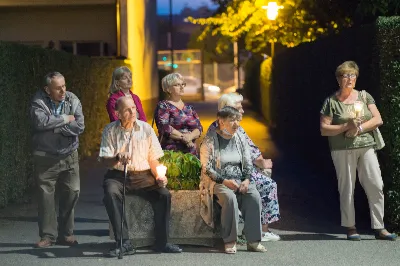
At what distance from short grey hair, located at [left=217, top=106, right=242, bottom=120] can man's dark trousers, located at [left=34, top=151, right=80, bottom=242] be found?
164cm

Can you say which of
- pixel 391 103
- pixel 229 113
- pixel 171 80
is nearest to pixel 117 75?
pixel 171 80

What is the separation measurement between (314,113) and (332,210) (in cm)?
314

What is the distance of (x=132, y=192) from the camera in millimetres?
8453

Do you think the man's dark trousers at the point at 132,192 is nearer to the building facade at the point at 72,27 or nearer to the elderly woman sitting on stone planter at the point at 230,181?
the elderly woman sitting on stone planter at the point at 230,181

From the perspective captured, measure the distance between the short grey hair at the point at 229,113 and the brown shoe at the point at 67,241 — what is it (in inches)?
78.4

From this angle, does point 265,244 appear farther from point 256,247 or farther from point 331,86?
point 331,86

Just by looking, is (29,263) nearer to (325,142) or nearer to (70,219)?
(70,219)

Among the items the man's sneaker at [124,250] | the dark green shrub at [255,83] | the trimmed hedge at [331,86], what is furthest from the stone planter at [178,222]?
the dark green shrub at [255,83]

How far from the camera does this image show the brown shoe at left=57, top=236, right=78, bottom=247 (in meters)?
8.80

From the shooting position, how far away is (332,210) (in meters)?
10.8

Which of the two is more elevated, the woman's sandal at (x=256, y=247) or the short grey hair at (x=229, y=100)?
the short grey hair at (x=229, y=100)

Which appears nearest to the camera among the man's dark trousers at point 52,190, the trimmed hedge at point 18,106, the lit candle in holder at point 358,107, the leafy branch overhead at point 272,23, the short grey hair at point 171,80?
the lit candle in holder at point 358,107

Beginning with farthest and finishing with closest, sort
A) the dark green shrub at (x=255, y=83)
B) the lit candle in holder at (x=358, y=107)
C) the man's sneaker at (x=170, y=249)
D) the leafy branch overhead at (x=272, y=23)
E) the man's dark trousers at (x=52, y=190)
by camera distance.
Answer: the dark green shrub at (x=255, y=83), the leafy branch overhead at (x=272, y=23), the man's dark trousers at (x=52, y=190), the lit candle in holder at (x=358, y=107), the man's sneaker at (x=170, y=249)

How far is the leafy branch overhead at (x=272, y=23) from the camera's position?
67.8 ft
